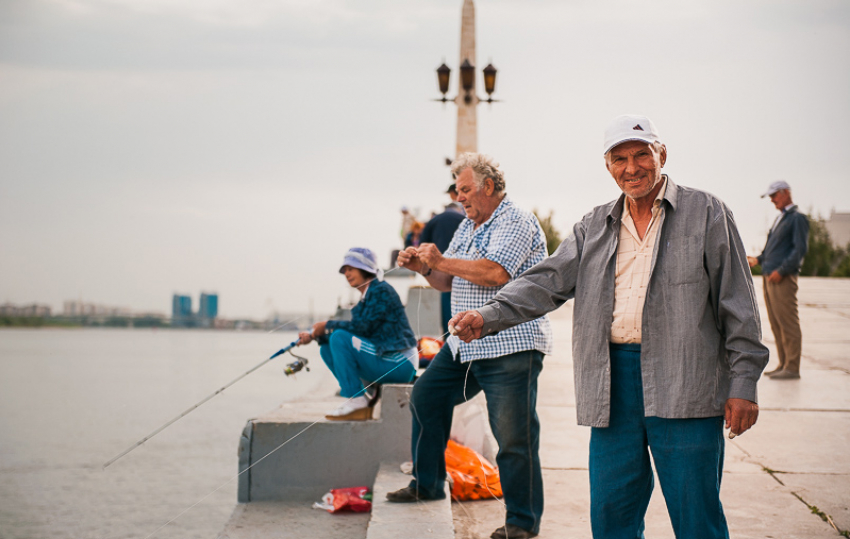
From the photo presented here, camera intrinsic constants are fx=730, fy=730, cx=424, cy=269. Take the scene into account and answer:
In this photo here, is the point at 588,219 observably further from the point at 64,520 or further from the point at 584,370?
the point at 64,520

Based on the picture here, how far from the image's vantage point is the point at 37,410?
186 ft

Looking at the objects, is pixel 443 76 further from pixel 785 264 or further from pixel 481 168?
pixel 481 168

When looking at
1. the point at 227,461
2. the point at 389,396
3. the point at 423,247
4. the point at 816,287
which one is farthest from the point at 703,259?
the point at 227,461

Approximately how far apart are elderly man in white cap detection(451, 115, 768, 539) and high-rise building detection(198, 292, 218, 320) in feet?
7.43

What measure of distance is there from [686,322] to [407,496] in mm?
2296

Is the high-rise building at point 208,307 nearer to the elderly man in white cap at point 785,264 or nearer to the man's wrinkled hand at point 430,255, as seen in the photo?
the man's wrinkled hand at point 430,255

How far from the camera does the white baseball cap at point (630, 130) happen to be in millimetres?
2496

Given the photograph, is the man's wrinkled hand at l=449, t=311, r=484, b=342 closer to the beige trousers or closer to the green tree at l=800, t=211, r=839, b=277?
the beige trousers

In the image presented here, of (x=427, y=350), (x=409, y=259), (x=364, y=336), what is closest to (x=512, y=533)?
(x=409, y=259)

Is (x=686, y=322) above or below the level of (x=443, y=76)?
below

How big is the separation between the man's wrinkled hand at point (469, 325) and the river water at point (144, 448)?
79.0 inches

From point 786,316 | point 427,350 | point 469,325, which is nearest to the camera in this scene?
point 469,325

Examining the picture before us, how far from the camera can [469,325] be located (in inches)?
105

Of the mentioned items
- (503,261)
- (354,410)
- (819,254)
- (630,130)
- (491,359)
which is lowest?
(354,410)
